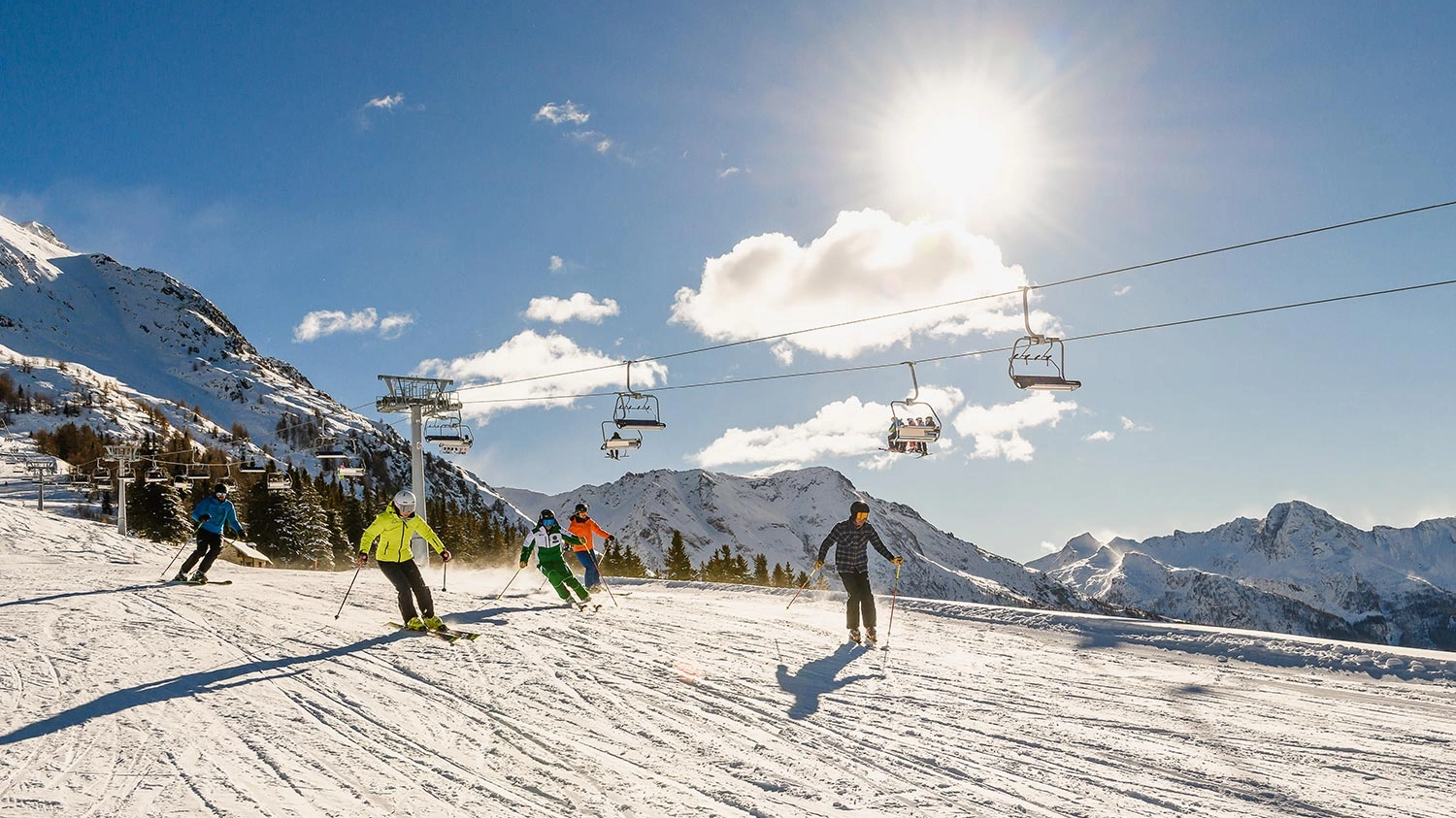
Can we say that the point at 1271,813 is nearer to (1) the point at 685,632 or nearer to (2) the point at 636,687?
(2) the point at 636,687

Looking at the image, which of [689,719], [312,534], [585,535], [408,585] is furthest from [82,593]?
[312,534]

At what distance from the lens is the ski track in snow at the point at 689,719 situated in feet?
19.7

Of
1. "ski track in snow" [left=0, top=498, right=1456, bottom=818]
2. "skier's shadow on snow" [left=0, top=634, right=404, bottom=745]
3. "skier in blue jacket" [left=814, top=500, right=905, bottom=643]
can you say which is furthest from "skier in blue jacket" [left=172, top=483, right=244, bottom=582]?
"skier in blue jacket" [left=814, top=500, right=905, bottom=643]

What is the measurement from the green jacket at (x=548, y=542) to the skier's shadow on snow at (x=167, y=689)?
4691mm

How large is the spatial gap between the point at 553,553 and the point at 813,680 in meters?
7.05

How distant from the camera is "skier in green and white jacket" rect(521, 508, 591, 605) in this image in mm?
15180

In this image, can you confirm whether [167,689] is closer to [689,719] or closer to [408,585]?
[408,585]

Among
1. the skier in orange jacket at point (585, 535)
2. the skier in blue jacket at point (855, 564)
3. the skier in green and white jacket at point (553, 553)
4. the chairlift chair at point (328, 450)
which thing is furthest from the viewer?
the chairlift chair at point (328, 450)

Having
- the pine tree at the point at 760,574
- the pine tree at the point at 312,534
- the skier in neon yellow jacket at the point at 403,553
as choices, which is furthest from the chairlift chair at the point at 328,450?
the pine tree at the point at 760,574

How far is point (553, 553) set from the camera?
15.4 meters

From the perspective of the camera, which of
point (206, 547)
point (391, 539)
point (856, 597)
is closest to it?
point (391, 539)

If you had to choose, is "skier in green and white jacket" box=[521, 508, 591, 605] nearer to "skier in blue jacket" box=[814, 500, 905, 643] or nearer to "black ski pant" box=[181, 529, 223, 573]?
"skier in blue jacket" box=[814, 500, 905, 643]

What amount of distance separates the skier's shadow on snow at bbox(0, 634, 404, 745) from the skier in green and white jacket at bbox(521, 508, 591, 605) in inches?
183

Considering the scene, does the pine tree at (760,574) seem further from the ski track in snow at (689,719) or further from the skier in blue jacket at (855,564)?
the ski track in snow at (689,719)
